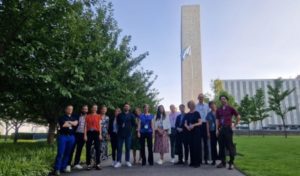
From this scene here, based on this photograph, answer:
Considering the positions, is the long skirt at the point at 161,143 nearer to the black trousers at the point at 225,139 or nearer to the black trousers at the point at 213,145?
the black trousers at the point at 213,145

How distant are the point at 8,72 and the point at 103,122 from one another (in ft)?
11.2

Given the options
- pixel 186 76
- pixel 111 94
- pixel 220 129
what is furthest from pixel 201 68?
pixel 220 129

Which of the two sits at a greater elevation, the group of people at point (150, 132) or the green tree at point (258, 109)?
the green tree at point (258, 109)

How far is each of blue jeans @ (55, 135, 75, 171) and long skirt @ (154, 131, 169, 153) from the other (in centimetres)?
307

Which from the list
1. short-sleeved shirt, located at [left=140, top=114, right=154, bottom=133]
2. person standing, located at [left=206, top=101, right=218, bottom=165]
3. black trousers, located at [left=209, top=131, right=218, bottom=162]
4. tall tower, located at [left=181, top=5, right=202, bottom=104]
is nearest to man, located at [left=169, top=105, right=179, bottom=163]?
short-sleeved shirt, located at [left=140, top=114, right=154, bottom=133]

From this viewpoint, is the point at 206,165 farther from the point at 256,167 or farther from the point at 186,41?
the point at 186,41

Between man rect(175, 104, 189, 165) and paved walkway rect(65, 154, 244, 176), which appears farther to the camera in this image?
man rect(175, 104, 189, 165)

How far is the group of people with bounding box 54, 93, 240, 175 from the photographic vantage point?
28.6ft

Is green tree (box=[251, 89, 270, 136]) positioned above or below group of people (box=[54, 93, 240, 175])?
above

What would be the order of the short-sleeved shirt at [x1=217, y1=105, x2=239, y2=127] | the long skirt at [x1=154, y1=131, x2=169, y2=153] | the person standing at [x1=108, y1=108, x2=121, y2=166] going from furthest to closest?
the long skirt at [x1=154, y1=131, x2=169, y2=153] → the person standing at [x1=108, y1=108, x2=121, y2=166] → the short-sleeved shirt at [x1=217, y1=105, x2=239, y2=127]

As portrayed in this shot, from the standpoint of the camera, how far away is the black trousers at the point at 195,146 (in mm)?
9430

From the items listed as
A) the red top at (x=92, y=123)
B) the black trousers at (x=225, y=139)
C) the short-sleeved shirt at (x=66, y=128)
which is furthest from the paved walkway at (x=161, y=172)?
the red top at (x=92, y=123)

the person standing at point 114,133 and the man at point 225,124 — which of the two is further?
the person standing at point 114,133

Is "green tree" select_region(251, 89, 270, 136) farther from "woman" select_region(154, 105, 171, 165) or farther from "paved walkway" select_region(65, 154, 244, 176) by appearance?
"paved walkway" select_region(65, 154, 244, 176)
